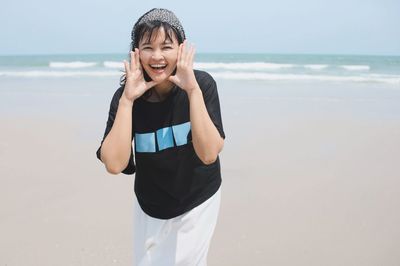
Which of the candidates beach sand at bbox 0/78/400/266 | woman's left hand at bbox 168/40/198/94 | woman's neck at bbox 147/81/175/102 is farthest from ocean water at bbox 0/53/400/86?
woman's left hand at bbox 168/40/198/94

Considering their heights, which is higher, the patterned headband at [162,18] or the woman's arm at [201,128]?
the patterned headband at [162,18]

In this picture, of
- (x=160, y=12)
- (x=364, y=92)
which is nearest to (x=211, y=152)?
(x=160, y=12)

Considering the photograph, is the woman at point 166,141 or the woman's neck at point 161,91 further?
the woman's neck at point 161,91

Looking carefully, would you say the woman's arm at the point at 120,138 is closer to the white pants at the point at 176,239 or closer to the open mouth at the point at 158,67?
the open mouth at the point at 158,67

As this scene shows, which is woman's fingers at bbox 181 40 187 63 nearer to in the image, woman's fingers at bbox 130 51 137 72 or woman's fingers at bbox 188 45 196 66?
woman's fingers at bbox 188 45 196 66

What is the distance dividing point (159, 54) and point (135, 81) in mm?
146

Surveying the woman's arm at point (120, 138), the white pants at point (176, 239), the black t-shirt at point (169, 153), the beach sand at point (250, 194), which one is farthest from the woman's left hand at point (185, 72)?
the beach sand at point (250, 194)

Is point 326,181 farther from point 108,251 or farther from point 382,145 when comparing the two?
point 108,251

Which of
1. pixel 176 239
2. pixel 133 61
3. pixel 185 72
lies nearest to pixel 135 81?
pixel 133 61

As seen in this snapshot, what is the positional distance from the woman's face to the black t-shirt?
101 millimetres

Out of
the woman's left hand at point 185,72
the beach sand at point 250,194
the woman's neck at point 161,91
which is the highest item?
the woman's left hand at point 185,72

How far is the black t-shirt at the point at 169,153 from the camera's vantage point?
174cm

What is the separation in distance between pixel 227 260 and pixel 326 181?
205 centimetres

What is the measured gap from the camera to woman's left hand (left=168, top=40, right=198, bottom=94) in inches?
64.6
